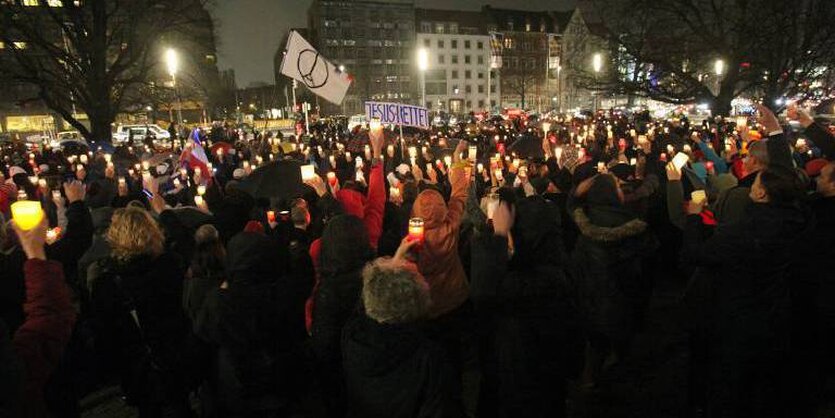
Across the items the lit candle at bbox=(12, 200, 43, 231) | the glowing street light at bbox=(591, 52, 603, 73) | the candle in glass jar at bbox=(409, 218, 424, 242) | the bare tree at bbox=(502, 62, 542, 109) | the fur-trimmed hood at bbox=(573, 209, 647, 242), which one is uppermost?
the bare tree at bbox=(502, 62, 542, 109)

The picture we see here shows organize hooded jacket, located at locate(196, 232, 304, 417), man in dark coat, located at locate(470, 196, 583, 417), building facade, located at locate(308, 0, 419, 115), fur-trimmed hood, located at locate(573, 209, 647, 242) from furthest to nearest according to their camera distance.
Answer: building facade, located at locate(308, 0, 419, 115), fur-trimmed hood, located at locate(573, 209, 647, 242), hooded jacket, located at locate(196, 232, 304, 417), man in dark coat, located at locate(470, 196, 583, 417)

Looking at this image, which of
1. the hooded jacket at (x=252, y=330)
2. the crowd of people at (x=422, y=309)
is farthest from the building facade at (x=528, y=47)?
the hooded jacket at (x=252, y=330)

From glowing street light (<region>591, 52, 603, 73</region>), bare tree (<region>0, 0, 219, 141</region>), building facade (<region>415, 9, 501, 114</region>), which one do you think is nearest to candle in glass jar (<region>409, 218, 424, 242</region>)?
glowing street light (<region>591, 52, 603, 73</region>)

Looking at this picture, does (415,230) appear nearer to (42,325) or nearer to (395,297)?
(395,297)

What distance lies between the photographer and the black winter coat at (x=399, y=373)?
7.06ft

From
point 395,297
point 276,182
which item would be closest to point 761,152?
point 395,297

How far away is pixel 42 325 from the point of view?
2.21 metres

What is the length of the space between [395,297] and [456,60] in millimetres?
89824

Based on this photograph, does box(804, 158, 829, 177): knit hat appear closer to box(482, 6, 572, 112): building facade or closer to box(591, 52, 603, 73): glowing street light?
box(591, 52, 603, 73): glowing street light

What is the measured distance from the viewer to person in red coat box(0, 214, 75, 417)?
6.93ft

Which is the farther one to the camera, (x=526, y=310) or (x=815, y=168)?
(x=815, y=168)

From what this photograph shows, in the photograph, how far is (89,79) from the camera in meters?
21.9

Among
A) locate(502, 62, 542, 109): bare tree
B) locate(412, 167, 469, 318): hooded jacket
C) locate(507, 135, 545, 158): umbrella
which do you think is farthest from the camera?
locate(502, 62, 542, 109): bare tree

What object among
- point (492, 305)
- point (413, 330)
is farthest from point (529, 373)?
point (413, 330)
